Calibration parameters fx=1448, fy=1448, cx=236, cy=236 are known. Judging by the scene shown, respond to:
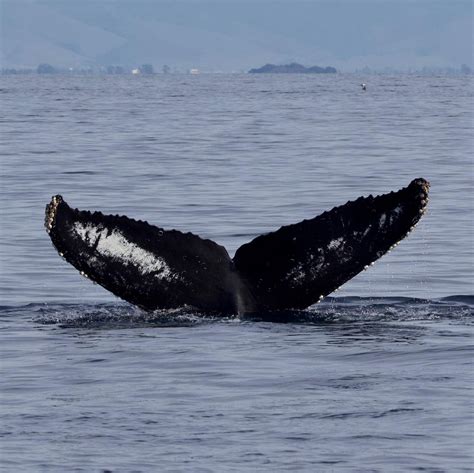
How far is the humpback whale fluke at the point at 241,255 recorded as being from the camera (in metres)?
8.45

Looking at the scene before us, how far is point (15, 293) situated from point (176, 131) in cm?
2678

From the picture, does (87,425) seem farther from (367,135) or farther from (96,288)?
(367,135)

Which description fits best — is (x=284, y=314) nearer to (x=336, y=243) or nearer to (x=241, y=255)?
(x=241, y=255)

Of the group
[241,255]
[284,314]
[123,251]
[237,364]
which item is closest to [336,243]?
[241,255]

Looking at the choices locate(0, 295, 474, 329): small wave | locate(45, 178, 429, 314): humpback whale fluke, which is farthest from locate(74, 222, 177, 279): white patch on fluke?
locate(0, 295, 474, 329): small wave

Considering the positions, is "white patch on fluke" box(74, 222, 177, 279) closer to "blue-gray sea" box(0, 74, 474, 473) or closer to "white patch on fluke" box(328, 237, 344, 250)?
"blue-gray sea" box(0, 74, 474, 473)

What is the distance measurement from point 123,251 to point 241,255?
776 millimetres

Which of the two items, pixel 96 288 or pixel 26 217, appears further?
Answer: pixel 26 217

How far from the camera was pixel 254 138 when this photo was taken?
35812mm

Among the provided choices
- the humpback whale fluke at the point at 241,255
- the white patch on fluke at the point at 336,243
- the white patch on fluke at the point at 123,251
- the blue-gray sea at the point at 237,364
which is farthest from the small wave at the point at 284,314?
the white patch on fluke at the point at 336,243

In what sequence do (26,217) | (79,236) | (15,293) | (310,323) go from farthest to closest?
(26,217) < (15,293) < (310,323) < (79,236)

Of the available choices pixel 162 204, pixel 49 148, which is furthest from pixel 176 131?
pixel 162 204

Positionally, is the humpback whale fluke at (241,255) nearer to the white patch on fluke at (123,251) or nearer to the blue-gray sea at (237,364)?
the white patch on fluke at (123,251)

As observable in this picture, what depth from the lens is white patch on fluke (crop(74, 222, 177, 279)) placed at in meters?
8.39
